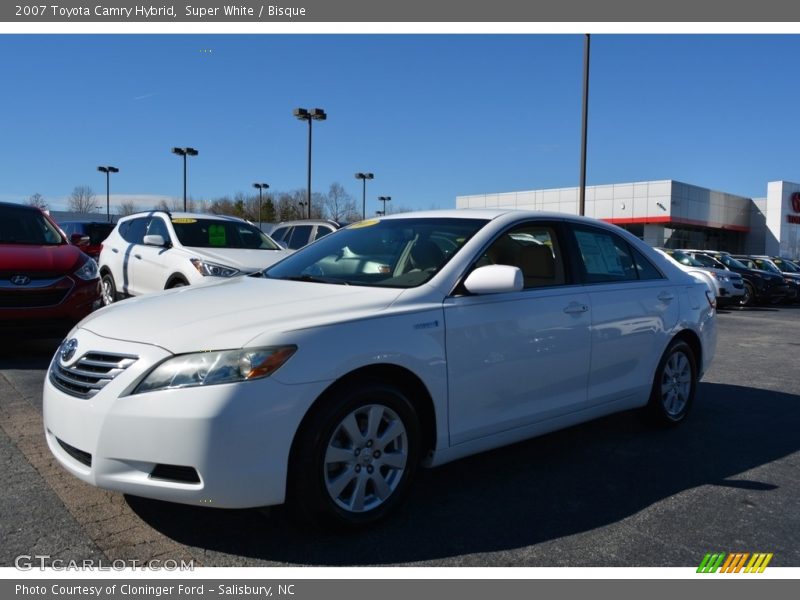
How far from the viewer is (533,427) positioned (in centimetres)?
427

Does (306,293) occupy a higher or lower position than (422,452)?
higher

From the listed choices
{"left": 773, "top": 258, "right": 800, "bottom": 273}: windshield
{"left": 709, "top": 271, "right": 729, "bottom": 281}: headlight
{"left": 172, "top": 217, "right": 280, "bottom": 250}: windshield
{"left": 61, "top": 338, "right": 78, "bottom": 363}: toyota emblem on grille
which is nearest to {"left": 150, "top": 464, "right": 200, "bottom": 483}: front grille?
{"left": 61, "top": 338, "right": 78, "bottom": 363}: toyota emblem on grille

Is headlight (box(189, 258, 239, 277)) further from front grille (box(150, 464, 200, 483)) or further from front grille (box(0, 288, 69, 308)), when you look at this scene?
front grille (box(150, 464, 200, 483))

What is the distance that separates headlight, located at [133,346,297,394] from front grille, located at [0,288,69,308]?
192 inches

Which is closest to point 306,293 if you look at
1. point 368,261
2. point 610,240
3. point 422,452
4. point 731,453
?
point 368,261

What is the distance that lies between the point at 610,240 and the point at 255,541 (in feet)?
10.8

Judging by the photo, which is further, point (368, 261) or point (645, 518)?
point (368, 261)

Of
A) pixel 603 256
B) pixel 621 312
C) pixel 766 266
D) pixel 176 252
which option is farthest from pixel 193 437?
pixel 766 266

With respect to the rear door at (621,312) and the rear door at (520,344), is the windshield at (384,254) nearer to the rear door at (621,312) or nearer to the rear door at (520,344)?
the rear door at (520,344)

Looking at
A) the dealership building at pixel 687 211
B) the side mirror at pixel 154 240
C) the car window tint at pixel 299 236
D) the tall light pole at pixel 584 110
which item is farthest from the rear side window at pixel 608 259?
the dealership building at pixel 687 211

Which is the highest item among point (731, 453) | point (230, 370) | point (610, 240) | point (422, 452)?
point (610, 240)

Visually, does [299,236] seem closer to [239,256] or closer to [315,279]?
[239,256]
